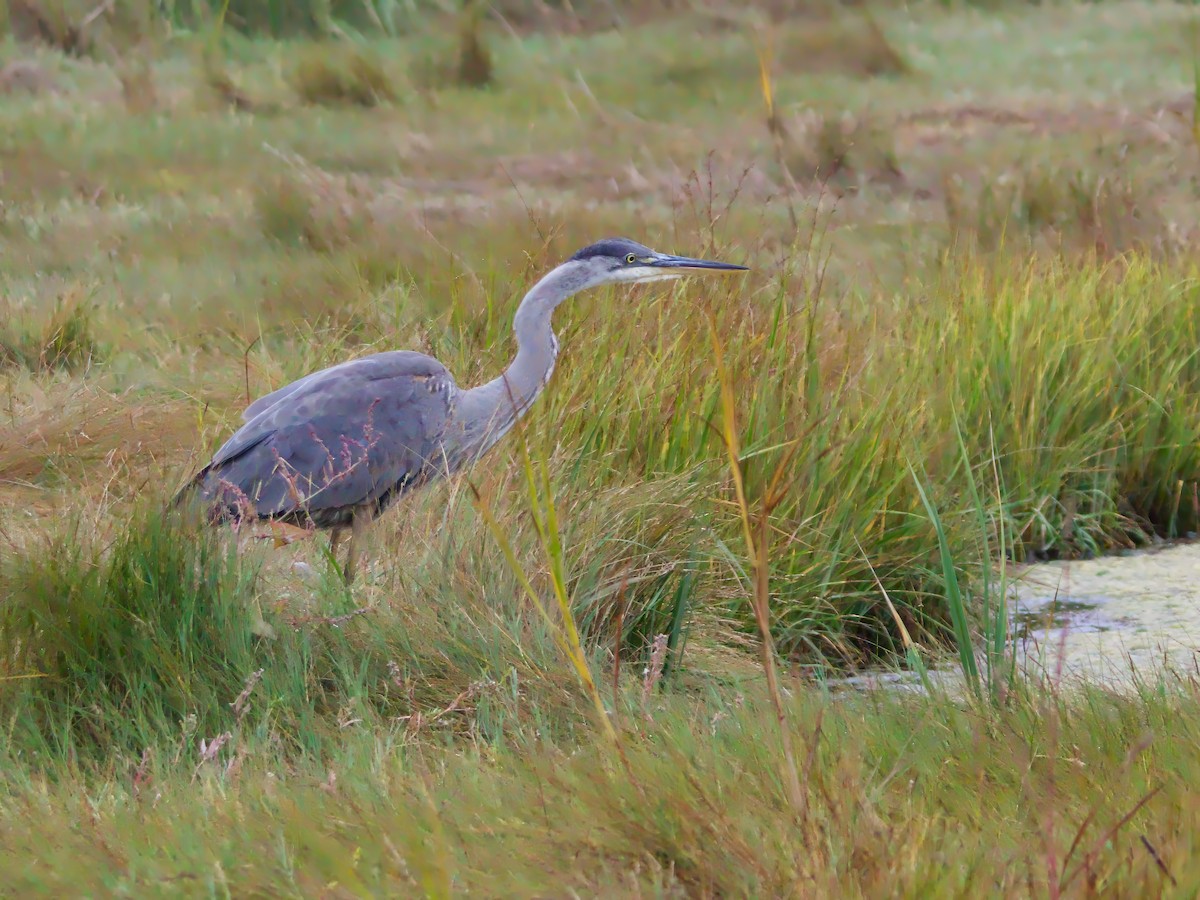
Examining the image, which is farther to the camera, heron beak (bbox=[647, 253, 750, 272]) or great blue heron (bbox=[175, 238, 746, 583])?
heron beak (bbox=[647, 253, 750, 272])

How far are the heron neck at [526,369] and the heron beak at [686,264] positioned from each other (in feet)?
0.72

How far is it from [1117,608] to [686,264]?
1477 mm

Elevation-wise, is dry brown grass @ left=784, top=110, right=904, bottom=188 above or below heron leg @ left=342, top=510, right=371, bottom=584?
below

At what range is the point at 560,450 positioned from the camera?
413cm

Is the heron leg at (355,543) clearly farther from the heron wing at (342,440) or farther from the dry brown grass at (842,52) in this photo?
the dry brown grass at (842,52)

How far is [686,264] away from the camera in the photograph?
4.46 m

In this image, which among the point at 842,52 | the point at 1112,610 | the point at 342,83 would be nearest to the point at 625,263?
the point at 1112,610

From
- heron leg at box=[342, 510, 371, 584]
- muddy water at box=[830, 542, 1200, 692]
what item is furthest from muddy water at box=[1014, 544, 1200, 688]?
heron leg at box=[342, 510, 371, 584]

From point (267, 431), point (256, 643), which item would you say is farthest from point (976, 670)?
point (267, 431)

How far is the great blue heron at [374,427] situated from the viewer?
13.1ft

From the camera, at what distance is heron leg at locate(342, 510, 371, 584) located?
3.60m

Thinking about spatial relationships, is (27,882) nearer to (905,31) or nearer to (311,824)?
(311,824)

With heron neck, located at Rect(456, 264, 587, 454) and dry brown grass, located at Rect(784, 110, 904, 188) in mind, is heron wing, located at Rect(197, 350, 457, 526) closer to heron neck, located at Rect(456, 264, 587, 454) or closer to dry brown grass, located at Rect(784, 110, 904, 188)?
heron neck, located at Rect(456, 264, 587, 454)

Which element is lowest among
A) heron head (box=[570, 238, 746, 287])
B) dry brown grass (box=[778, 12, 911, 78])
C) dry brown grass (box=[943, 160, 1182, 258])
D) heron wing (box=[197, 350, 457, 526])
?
dry brown grass (box=[778, 12, 911, 78])
